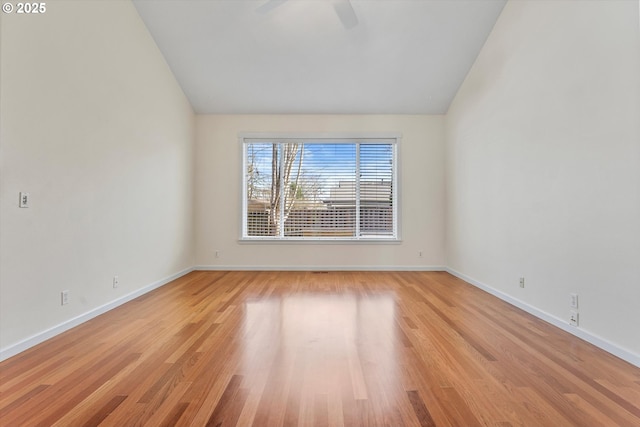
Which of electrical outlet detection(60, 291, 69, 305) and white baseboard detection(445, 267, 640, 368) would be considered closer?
white baseboard detection(445, 267, 640, 368)

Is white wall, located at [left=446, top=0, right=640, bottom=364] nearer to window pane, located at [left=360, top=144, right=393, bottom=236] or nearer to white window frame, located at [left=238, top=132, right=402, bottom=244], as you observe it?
white window frame, located at [left=238, top=132, right=402, bottom=244]

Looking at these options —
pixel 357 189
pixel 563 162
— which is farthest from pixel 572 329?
pixel 357 189

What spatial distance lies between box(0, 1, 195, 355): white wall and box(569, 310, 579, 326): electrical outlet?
4.22m

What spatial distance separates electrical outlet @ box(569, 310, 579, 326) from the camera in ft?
8.16

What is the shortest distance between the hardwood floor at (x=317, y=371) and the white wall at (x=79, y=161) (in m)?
0.45

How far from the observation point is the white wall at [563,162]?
6.84 feet

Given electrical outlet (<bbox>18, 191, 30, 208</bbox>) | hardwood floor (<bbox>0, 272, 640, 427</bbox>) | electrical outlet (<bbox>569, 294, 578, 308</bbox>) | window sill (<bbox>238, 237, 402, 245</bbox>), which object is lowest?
hardwood floor (<bbox>0, 272, 640, 427</bbox>)

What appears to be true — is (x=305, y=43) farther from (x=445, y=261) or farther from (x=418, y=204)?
(x=445, y=261)

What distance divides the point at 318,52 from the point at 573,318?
4171 mm

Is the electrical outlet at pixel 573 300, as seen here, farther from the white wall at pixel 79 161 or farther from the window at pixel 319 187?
the white wall at pixel 79 161

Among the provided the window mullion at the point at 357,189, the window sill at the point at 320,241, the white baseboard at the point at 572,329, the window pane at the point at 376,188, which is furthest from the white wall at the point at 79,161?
the white baseboard at the point at 572,329

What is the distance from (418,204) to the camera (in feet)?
17.4

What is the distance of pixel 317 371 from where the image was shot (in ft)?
6.25

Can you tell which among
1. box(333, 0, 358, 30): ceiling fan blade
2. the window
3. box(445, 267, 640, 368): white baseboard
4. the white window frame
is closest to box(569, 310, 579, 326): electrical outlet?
box(445, 267, 640, 368): white baseboard
